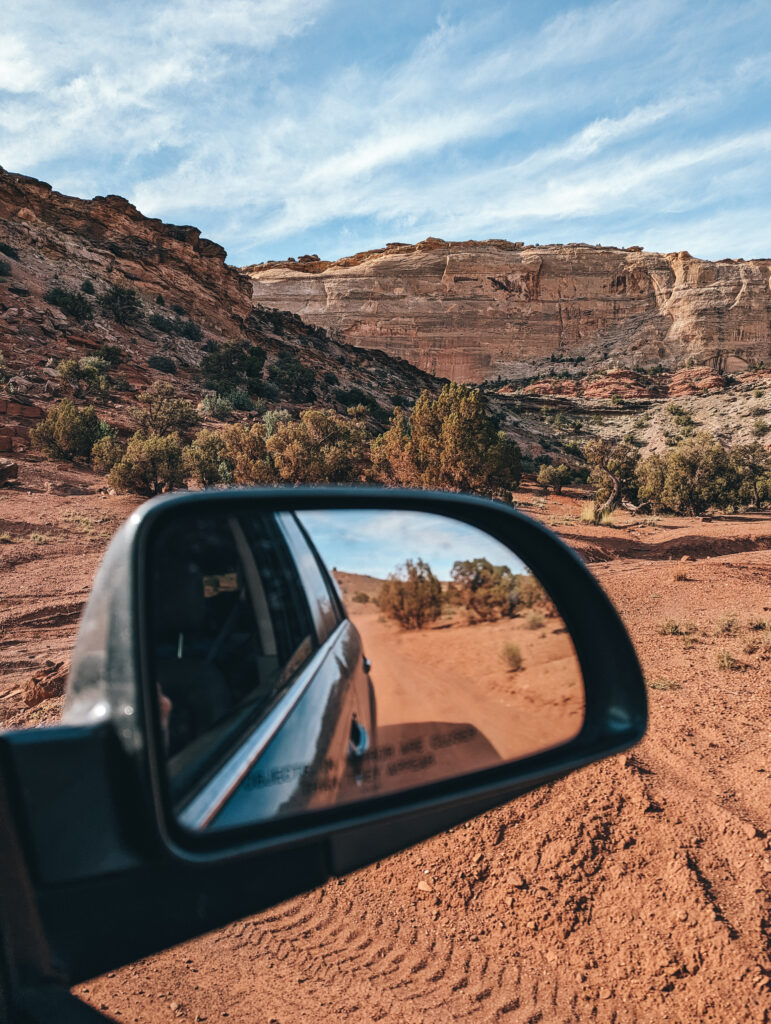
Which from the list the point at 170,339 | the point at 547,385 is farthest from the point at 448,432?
the point at 547,385

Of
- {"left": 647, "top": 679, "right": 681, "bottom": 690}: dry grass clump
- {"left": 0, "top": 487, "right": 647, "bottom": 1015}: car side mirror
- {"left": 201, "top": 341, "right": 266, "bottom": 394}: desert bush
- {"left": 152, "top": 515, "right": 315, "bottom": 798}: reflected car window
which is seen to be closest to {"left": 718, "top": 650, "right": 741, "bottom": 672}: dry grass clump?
{"left": 647, "top": 679, "right": 681, "bottom": 690}: dry grass clump

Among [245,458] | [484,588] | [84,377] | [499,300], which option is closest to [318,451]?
[245,458]

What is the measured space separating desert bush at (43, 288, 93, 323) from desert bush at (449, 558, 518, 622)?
45333mm

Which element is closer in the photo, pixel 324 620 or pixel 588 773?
pixel 324 620

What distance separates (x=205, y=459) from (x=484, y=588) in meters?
24.2

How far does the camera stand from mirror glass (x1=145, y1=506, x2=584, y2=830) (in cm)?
112

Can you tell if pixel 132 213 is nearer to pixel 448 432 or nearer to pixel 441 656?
pixel 448 432

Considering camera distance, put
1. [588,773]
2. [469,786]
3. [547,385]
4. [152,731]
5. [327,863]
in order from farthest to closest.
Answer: [547,385]
[588,773]
[469,786]
[327,863]
[152,731]

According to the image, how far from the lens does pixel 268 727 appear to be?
1269 mm

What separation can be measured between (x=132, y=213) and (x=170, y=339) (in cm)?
1677

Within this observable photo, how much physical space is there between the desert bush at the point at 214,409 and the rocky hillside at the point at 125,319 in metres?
1.03

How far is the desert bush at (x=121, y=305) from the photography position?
43.7 metres

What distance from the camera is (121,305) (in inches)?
1748

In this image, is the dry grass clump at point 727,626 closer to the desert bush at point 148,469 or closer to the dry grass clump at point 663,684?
the dry grass clump at point 663,684
